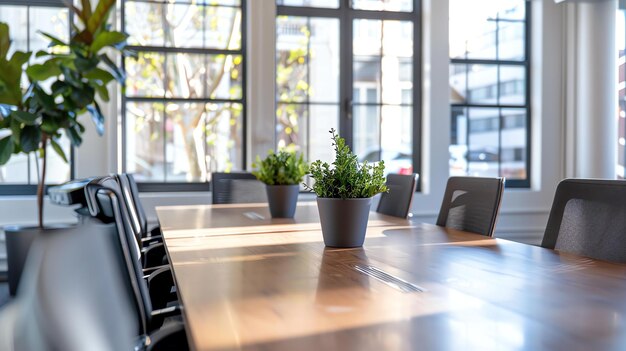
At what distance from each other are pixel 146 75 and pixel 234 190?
1541 mm

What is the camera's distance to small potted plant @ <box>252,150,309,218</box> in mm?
2840

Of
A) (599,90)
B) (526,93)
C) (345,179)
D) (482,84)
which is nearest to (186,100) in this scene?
(482,84)

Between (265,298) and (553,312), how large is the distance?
52 centimetres

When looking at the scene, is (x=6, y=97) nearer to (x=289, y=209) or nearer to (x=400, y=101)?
(x=289, y=209)

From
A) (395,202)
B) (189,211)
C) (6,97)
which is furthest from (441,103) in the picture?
(6,97)

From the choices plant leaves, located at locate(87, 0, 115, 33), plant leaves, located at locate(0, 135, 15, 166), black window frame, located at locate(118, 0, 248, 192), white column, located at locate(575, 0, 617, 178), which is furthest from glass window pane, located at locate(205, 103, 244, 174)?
white column, located at locate(575, 0, 617, 178)

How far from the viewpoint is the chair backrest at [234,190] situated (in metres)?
4.18

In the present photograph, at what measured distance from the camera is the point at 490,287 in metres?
1.25

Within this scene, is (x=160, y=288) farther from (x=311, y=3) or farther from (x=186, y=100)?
(x=311, y=3)

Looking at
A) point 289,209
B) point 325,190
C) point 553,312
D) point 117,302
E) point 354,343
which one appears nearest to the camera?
point 117,302

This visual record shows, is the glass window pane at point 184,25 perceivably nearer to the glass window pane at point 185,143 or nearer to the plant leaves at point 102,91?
the glass window pane at point 185,143

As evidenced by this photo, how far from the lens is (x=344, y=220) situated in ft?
5.91

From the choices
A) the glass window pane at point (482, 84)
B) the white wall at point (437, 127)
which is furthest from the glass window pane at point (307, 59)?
the glass window pane at point (482, 84)

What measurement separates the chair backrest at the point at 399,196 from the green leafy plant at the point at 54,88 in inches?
88.6
